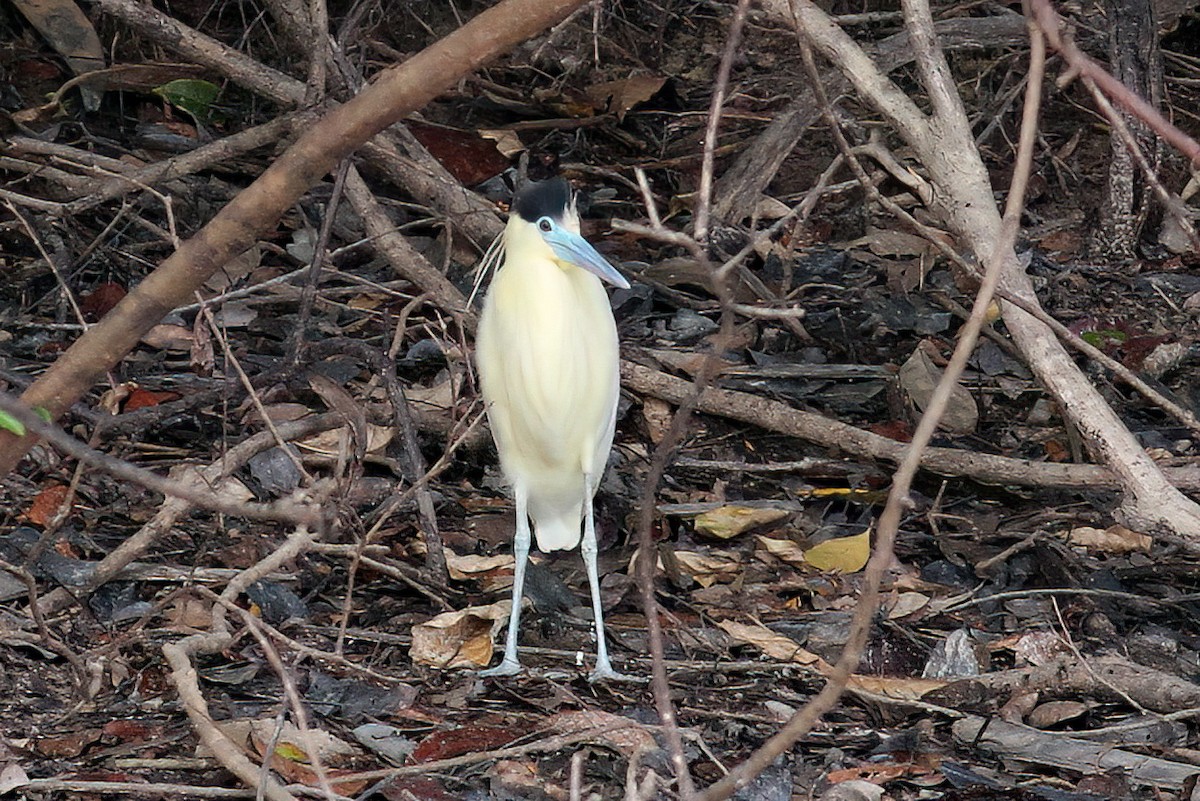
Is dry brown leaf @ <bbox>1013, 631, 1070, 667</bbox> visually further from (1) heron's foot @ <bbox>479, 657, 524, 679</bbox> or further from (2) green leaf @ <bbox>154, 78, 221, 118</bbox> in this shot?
(2) green leaf @ <bbox>154, 78, 221, 118</bbox>

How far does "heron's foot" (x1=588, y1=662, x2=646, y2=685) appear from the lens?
11.6 feet

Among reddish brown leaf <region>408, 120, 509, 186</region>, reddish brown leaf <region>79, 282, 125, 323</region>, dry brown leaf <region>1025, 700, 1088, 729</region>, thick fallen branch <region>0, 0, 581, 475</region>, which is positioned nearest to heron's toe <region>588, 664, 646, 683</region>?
dry brown leaf <region>1025, 700, 1088, 729</region>

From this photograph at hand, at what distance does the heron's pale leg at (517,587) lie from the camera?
141 inches

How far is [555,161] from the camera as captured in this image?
5.76 metres

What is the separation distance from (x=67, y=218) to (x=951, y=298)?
2.75 metres

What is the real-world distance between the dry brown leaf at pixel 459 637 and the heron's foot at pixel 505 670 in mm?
73

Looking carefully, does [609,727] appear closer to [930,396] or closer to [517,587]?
[517,587]

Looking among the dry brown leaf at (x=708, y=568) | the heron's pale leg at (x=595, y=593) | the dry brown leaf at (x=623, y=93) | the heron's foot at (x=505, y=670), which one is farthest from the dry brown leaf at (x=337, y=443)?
the dry brown leaf at (x=623, y=93)

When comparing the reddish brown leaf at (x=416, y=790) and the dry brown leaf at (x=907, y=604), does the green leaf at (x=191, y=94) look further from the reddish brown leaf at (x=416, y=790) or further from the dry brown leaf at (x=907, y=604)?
the reddish brown leaf at (x=416, y=790)

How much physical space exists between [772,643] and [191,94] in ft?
9.91

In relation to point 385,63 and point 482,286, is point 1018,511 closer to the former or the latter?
point 482,286

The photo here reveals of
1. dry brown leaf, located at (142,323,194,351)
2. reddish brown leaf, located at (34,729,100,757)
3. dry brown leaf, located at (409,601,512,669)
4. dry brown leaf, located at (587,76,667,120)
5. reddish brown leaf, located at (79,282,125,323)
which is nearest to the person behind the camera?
reddish brown leaf, located at (34,729,100,757)

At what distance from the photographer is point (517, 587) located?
3.77m

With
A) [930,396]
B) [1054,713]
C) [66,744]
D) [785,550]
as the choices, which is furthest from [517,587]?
[930,396]
